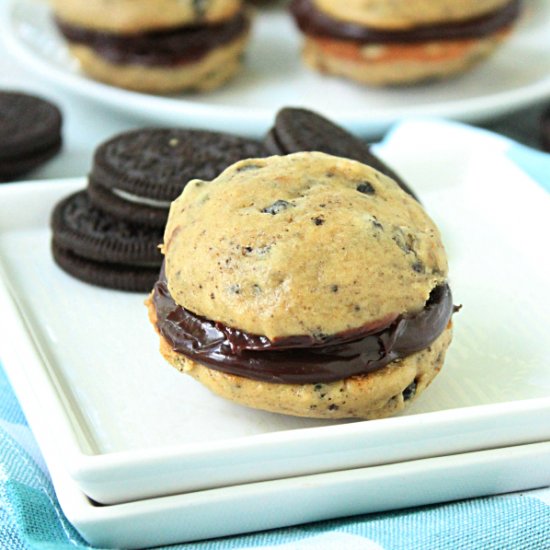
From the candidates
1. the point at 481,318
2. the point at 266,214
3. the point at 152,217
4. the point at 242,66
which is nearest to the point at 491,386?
the point at 481,318

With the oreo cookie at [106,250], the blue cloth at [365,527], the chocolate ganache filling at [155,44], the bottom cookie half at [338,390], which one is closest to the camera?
the blue cloth at [365,527]

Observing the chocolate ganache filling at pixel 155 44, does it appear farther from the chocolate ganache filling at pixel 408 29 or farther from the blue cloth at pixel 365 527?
the blue cloth at pixel 365 527

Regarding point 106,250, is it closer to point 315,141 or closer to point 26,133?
point 315,141

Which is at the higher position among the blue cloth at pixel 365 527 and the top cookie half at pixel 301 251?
the top cookie half at pixel 301 251

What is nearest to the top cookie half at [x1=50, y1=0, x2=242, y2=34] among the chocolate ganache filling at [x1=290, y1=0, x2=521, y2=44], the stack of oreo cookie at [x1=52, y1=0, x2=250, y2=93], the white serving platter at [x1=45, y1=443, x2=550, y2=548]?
the stack of oreo cookie at [x1=52, y1=0, x2=250, y2=93]

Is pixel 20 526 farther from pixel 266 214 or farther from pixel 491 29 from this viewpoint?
pixel 491 29

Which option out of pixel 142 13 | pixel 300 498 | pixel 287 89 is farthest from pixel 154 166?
pixel 287 89

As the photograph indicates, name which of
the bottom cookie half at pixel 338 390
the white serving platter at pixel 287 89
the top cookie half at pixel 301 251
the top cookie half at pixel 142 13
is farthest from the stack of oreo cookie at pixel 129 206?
the top cookie half at pixel 142 13
